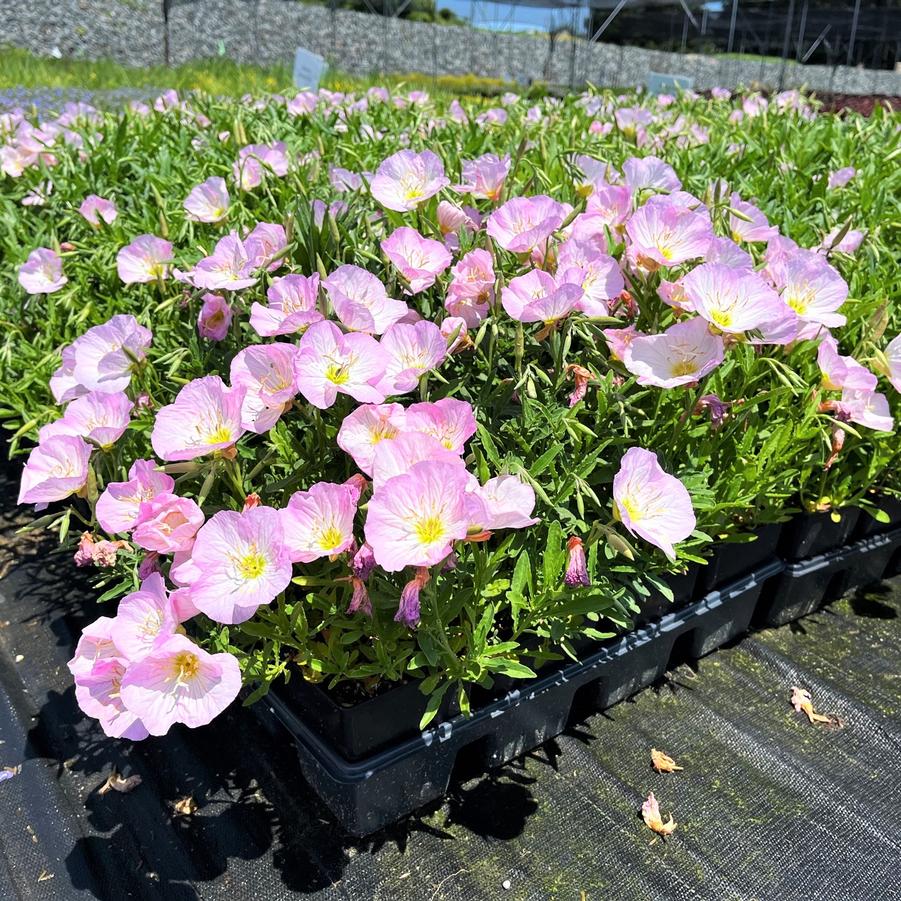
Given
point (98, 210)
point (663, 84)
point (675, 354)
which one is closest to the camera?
point (675, 354)

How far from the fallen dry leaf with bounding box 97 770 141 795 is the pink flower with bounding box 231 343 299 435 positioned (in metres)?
0.76

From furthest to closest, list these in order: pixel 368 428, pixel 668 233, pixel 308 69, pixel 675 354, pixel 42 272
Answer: pixel 308 69 < pixel 42 272 < pixel 668 233 < pixel 675 354 < pixel 368 428

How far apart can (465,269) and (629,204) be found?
1.30ft

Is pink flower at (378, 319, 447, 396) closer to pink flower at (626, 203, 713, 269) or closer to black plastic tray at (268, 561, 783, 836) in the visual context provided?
pink flower at (626, 203, 713, 269)

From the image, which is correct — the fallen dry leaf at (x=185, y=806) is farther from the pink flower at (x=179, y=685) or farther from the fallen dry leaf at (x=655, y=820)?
the fallen dry leaf at (x=655, y=820)

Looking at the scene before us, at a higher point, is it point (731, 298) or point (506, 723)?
point (731, 298)

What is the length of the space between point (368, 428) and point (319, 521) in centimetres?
13

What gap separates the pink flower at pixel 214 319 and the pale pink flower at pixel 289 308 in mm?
221

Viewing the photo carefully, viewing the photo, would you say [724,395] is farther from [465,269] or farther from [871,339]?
[465,269]

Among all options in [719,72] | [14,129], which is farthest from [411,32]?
[14,129]

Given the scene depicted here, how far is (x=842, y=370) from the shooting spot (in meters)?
1.26

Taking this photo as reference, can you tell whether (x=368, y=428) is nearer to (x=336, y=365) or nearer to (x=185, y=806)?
(x=336, y=365)

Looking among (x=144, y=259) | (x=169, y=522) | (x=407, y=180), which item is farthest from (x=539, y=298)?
(x=144, y=259)

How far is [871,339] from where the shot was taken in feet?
4.30
